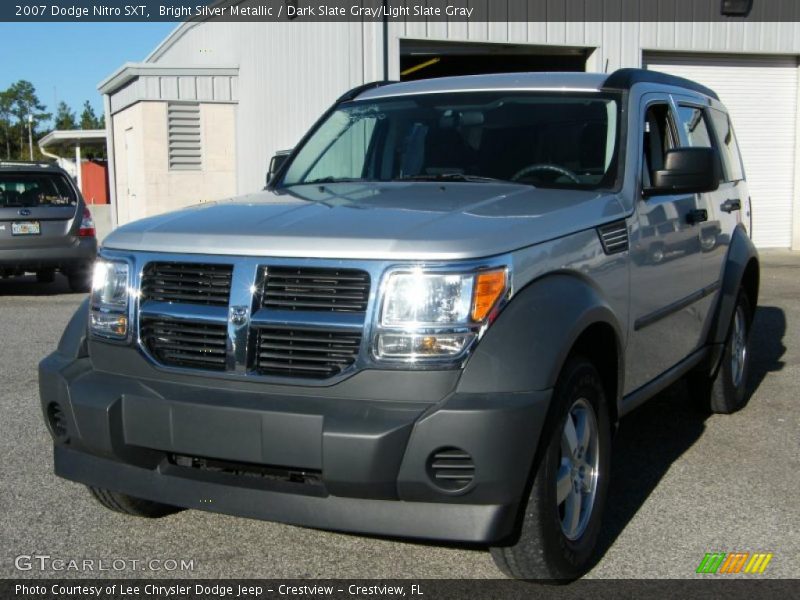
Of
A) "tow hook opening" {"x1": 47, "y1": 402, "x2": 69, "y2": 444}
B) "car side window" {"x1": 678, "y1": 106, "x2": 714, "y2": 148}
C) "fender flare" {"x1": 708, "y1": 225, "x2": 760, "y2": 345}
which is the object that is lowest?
"tow hook opening" {"x1": 47, "y1": 402, "x2": 69, "y2": 444}

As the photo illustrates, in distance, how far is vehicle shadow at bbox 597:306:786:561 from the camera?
4.51 metres

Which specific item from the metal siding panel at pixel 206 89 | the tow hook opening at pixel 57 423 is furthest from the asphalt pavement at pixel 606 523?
the metal siding panel at pixel 206 89

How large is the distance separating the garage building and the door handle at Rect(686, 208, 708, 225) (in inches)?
418

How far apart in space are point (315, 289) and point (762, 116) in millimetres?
16578

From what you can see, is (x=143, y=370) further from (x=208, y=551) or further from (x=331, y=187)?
(x=331, y=187)

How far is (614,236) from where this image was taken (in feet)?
13.6

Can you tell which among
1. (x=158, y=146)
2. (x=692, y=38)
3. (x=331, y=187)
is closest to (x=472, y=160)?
(x=331, y=187)

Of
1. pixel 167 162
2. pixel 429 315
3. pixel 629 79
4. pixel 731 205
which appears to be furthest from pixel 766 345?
pixel 167 162

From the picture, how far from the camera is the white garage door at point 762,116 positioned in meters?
17.6

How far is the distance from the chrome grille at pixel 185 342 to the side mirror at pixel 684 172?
2106 millimetres

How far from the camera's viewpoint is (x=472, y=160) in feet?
15.3

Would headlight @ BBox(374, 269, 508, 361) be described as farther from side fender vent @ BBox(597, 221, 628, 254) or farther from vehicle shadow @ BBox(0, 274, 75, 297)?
vehicle shadow @ BBox(0, 274, 75, 297)

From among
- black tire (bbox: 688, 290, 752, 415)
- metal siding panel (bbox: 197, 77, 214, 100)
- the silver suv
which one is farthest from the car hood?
metal siding panel (bbox: 197, 77, 214, 100)

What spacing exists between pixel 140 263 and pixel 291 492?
1.05m
